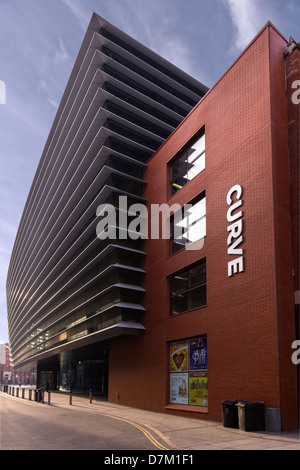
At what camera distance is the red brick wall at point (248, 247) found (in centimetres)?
1516

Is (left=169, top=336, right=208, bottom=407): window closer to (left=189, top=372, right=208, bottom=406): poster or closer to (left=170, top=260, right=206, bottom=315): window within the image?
(left=189, top=372, right=208, bottom=406): poster

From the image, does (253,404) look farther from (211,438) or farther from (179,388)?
(179,388)

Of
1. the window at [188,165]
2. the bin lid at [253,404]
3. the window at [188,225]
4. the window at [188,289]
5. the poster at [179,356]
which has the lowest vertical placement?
the bin lid at [253,404]

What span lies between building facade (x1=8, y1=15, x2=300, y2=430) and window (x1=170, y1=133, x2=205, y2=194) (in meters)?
0.07

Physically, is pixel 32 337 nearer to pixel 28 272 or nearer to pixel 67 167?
pixel 28 272

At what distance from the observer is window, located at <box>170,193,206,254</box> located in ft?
71.3

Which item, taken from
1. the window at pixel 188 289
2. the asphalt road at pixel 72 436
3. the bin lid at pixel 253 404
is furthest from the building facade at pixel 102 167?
the bin lid at pixel 253 404

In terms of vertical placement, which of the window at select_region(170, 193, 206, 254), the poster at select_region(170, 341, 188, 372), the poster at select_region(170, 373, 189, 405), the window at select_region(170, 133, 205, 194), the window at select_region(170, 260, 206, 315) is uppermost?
the window at select_region(170, 133, 205, 194)

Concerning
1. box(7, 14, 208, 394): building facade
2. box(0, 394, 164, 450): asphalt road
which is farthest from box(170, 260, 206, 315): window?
box(0, 394, 164, 450): asphalt road

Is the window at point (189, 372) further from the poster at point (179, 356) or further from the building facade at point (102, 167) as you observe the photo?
the building facade at point (102, 167)

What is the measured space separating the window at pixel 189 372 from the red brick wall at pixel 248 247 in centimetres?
55

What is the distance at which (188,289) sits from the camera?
2230 centimetres

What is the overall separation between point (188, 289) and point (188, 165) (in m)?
7.37
